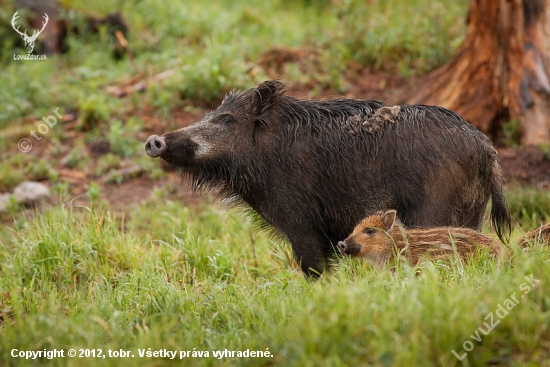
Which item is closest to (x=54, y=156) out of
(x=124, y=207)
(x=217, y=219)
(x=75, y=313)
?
(x=124, y=207)

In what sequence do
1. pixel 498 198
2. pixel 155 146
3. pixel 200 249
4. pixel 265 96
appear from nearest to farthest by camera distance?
pixel 498 198 → pixel 155 146 → pixel 265 96 → pixel 200 249

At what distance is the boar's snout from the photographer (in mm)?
5723

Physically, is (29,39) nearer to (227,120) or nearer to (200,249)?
(200,249)

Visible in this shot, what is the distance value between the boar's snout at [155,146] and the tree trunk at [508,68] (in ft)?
17.5

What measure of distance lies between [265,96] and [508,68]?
479 centimetres

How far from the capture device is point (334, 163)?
18.7 ft

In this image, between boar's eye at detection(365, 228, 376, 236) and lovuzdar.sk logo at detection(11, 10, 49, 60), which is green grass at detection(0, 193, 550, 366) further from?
lovuzdar.sk logo at detection(11, 10, 49, 60)

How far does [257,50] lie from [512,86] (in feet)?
16.2

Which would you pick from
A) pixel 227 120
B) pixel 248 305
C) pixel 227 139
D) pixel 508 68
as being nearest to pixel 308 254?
pixel 248 305

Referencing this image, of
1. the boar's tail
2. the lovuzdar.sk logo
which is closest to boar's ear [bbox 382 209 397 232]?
the boar's tail

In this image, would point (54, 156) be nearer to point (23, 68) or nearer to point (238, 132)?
point (23, 68)

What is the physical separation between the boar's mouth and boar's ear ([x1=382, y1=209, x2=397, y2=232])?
169 cm

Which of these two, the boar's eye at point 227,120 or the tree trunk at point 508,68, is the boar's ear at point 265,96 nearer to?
the boar's eye at point 227,120

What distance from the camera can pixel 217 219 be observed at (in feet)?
26.9
